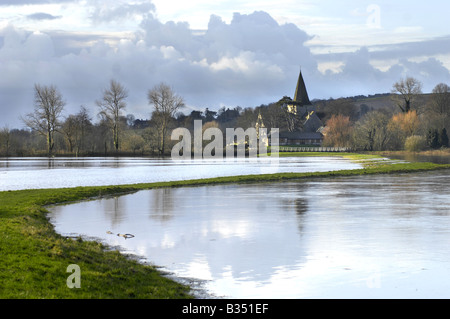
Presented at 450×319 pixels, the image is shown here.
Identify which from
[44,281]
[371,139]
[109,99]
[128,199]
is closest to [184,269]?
[44,281]

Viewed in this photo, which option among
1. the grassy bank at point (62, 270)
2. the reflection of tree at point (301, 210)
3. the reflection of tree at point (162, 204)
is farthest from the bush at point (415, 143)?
the grassy bank at point (62, 270)

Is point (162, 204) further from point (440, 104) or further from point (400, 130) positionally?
point (440, 104)

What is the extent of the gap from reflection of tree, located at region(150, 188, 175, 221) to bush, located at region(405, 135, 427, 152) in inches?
3942

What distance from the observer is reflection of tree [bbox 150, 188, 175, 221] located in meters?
23.1

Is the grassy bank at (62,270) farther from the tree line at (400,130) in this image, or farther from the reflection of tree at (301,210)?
the tree line at (400,130)

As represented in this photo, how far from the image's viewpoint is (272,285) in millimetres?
11852

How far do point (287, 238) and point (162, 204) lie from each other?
36.1 feet

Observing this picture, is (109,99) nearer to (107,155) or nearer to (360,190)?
(107,155)

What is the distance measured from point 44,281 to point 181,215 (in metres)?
12.3

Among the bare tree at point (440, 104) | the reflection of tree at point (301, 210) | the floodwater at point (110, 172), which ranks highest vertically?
the bare tree at point (440, 104)

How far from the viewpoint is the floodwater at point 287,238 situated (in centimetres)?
A: 1203

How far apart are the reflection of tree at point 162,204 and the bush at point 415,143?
3942 inches

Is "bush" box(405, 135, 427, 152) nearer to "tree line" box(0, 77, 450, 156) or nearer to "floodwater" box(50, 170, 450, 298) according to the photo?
"tree line" box(0, 77, 450, 156)

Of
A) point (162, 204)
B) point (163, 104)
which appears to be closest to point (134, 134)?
point (163, 104)
